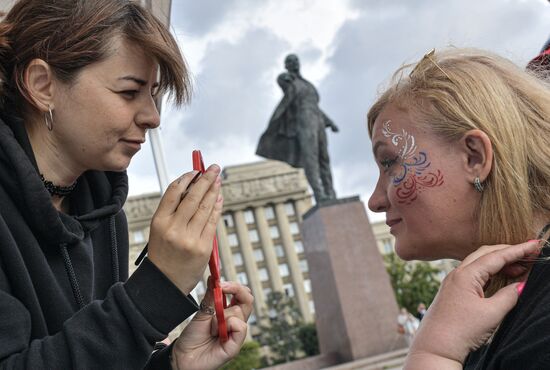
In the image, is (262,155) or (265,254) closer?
(262,155)

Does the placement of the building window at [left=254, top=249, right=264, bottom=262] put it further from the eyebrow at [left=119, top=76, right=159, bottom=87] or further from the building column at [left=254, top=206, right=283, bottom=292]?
the eyebrow at [left=119, top=76, right=159, bottom=87]

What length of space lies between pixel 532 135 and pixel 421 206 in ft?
0.96

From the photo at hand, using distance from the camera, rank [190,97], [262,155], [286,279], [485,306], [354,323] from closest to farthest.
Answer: [485,306] < [190,97] < [354,323] < [262,155] < [286,279]

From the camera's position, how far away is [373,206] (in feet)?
5.93

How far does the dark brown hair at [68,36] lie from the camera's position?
1.61m

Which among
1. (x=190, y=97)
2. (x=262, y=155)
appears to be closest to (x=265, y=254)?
(x=262, y=155)

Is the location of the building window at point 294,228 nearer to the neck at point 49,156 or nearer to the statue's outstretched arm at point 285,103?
the statue's outstretched arm at point 285,103

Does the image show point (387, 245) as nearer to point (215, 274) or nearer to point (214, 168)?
point (215, 274)

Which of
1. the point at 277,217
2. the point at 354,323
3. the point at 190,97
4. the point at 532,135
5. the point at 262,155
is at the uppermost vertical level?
the point at 277,217

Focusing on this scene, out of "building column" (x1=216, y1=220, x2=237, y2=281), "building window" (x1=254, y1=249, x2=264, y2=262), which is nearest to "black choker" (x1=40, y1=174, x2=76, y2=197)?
"building column" (x1=216, y1=220, x2=237, y2=281)

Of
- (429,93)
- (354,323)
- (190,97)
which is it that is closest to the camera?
(429,93)

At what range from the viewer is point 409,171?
171cm

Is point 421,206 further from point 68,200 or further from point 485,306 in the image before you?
point 68,200

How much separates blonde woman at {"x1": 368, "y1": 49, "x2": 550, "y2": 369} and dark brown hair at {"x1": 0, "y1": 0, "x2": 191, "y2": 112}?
60 cm
